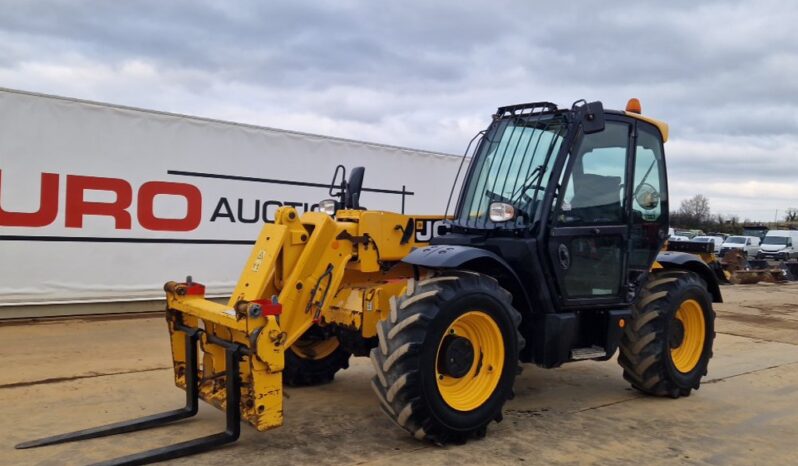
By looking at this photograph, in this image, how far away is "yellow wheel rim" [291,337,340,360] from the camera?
583 cm

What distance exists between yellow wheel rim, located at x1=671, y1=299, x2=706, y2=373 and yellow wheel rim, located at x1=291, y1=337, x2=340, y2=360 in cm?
320

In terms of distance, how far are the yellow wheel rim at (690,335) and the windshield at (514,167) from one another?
2.14 meters

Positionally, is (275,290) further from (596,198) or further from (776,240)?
(776,240)

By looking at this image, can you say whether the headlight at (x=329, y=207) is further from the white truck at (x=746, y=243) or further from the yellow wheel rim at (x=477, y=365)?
the white truck at (x=746, y=243)

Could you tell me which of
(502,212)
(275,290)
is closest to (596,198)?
(502,212)

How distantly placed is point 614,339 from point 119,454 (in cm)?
386

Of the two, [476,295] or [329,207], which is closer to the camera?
[476,295]

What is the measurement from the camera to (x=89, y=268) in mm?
9539

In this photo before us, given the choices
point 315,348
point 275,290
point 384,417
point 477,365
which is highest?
point 275,290

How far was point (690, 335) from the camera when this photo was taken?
6.31 metres

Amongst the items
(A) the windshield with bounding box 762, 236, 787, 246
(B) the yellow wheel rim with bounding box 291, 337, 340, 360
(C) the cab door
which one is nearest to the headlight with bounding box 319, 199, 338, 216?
(B) the yellow wheel rim with bounding box 291, 337, 340, 360

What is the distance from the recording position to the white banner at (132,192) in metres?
9.03

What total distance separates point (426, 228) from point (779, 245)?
114 ft

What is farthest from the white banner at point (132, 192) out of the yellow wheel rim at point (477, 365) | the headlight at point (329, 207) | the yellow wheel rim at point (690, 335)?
the yellow wheel rim at point (690, 335)
